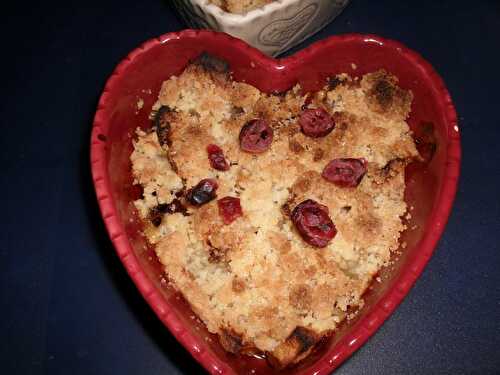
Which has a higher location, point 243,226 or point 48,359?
point 243,226

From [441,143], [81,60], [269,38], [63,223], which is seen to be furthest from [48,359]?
[441,143]

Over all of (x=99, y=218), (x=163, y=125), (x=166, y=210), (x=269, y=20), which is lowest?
(x=99, y=218)

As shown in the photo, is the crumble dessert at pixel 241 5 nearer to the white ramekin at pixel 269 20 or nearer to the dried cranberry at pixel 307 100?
the white ramekin at pixel 269 20

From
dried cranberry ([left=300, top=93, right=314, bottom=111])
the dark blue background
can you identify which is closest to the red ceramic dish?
dried cranberry ([left=300, top=93, right=314, bottom=111])

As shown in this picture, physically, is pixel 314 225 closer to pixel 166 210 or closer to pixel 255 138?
pixel 255 138

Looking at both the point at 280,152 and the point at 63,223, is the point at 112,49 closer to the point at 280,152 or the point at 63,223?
the point at 63,223

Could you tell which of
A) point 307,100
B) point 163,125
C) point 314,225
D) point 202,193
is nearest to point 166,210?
point 202,193
